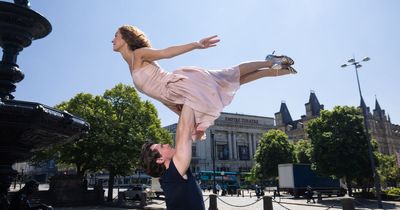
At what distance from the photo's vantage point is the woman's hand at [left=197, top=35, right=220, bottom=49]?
3.20m

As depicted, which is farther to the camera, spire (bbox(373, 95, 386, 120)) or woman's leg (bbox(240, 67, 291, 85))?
spire (bbox(373, 95, 386, 120))

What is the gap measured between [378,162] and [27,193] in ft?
112

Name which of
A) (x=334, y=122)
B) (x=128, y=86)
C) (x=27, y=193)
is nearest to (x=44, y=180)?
(x=128, y=86)

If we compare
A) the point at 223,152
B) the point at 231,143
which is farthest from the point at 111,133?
the point at 231,143

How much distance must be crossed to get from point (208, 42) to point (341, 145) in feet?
107

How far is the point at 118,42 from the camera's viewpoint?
→ 11.3 feet

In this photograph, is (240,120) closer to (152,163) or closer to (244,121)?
(244,121)

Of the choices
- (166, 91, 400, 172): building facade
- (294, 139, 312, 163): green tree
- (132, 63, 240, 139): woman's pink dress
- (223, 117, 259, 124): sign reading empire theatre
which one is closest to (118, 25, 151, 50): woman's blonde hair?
(132, 63, 240, 139): woman's pink dress

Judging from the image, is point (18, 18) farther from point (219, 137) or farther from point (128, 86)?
point (219, 137)

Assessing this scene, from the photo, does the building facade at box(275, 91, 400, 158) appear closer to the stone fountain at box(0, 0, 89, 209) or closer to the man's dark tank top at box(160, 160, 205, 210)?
the stone fountain at box(0, 0, 89, 209)

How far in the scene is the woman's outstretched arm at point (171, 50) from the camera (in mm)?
3160

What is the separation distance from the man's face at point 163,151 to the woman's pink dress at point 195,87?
1.16 feet

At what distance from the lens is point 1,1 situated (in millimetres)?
6859

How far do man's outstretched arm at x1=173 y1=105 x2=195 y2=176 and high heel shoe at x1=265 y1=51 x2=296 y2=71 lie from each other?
1.15 metres
